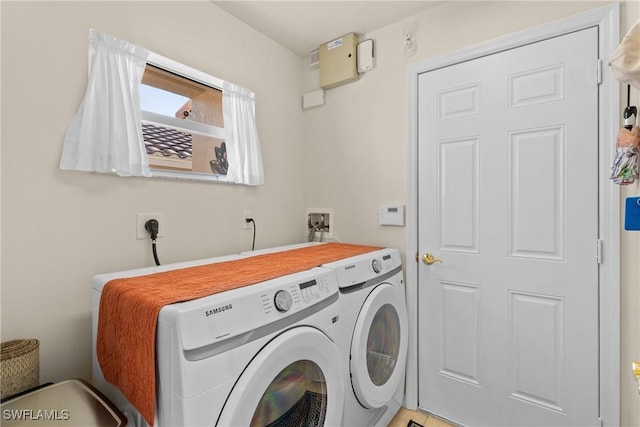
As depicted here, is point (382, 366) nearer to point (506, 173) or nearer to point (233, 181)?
point (506, 173)

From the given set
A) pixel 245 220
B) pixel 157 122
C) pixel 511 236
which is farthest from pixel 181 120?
pixel 511 236

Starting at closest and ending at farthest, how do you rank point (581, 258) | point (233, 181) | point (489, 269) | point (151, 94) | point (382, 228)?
point (581, 258) < point (151, 94) < point (489, 269) < point (233, 181) < point (382, 228)

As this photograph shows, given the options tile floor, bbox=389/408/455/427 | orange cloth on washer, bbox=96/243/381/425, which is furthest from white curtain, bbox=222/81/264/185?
tile floor, bbox=389/408/455/427

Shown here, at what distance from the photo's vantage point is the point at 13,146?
1115 mm

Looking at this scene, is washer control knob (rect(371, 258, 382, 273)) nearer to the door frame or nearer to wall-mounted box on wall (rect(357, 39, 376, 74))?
the door frame

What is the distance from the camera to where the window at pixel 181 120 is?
1518 millimetres

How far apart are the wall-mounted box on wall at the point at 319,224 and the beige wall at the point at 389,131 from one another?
0.18 feet

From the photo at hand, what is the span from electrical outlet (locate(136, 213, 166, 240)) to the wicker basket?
0.54 m

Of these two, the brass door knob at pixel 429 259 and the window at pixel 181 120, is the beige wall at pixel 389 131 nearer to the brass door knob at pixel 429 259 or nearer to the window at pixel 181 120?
the brass door knob at pixel 429 259

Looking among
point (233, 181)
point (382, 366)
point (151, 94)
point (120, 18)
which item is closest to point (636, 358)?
point (382, 366)

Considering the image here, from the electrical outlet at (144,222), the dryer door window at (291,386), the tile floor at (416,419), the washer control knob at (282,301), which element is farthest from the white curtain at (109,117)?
the tile floor at (416,419)

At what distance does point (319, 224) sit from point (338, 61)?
118cm

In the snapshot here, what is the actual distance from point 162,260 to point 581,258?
6.60 feet

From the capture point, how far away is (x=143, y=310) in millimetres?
881
